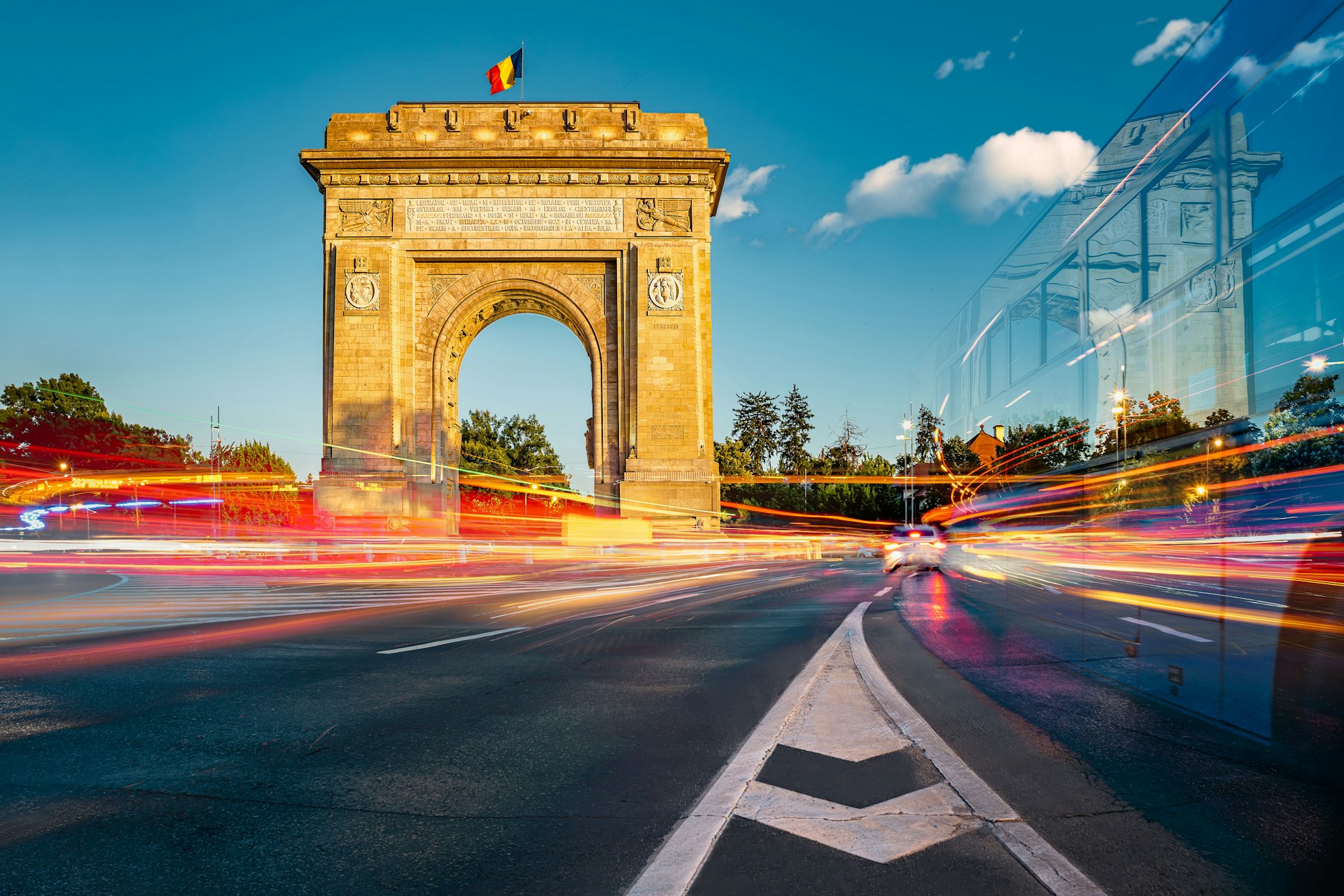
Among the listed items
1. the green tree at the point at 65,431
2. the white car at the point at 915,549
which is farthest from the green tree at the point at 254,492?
the white car at the point at 915,549

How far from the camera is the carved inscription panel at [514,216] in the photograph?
1421 inches

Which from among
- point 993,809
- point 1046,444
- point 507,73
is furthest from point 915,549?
point 507,73

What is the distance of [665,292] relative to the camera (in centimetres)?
3569

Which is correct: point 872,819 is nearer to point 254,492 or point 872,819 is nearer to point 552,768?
point 552,768

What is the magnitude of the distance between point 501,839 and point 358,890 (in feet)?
1.84

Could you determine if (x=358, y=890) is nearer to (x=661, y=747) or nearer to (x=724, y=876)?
(x=724, y=876)

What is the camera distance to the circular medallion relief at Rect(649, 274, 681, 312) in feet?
117

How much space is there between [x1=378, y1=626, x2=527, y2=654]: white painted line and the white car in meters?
17.9

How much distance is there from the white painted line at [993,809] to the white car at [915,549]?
822 inches

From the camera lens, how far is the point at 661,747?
4.39 m

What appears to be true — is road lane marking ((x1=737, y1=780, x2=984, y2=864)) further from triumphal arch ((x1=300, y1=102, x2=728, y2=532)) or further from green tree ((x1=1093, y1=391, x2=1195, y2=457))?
triumphal arch ((x1=300, y1=102, x2=728, y2=532))

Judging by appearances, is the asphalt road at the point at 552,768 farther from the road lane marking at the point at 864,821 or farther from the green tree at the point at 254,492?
the green tree at the point at 254,492

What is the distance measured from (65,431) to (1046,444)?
8233 cm

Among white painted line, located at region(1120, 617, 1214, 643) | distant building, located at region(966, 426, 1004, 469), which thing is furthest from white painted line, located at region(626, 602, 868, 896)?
distant building, located at region(966, 426, 1004, 469)
